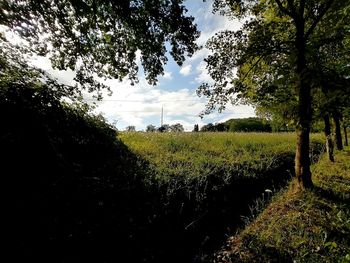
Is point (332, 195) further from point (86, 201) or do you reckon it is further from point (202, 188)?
point (86, 201)

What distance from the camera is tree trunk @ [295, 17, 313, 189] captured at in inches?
372

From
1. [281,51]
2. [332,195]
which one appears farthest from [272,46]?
[332,195]

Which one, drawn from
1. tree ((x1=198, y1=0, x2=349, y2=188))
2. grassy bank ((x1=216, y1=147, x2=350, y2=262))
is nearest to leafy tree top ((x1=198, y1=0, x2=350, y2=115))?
tree ((x1=198, y1=0, x2=349, y2=188))

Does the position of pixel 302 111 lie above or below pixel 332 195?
above

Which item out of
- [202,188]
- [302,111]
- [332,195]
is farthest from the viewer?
[302,111]

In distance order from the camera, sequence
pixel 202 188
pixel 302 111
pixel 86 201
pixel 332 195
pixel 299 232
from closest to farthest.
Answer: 1. pixel 86 201
2. pixel 299 232
3. pixel 202 188
4. pixel 332 195
5. pixel 302 111

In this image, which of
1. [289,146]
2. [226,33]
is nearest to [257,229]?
[226,33]

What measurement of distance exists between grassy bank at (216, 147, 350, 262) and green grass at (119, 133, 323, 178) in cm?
267

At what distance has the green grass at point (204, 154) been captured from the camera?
407 inches

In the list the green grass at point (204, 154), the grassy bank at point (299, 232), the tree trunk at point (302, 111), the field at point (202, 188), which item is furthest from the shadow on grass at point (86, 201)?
the tree trunk at point (302, 111)

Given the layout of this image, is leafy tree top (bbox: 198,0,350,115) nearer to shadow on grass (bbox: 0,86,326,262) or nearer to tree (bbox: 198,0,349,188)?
tree (bbox: 198,0,349,188)

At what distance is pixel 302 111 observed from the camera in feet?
32.1

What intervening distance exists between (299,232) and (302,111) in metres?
4.71

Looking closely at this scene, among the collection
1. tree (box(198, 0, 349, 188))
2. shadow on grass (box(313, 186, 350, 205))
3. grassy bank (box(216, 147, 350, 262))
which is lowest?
grassy bank (box(216, 147, 350, 262))
